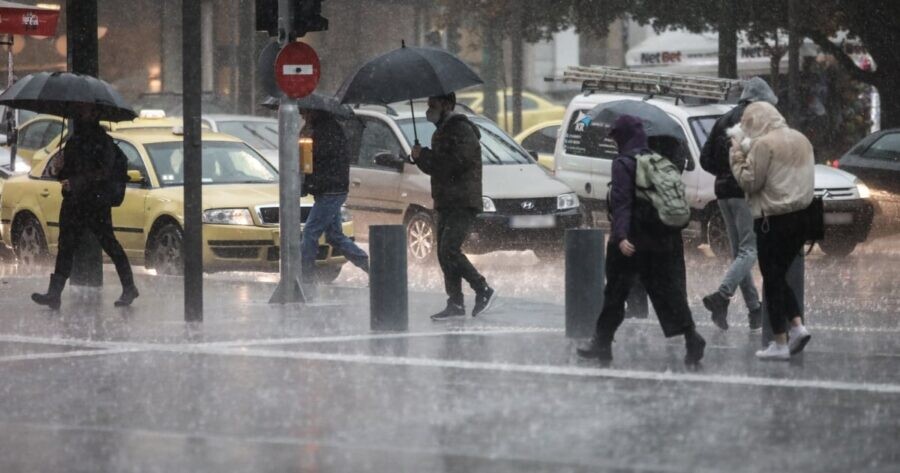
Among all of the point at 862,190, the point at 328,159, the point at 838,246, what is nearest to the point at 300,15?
the point at 328,159

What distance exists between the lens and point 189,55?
12812mm

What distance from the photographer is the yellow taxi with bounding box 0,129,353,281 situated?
54.9 feet

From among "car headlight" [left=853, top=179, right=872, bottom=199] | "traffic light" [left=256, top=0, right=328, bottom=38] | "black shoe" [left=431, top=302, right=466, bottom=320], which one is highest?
"traffic light" [left=256, top=0, right=328, bottom=38]

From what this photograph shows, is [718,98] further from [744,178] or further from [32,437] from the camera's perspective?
[32,437]

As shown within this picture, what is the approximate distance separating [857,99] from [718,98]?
13.1 metres

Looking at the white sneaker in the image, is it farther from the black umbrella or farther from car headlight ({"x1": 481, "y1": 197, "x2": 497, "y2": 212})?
car headlight ({"x1": 481, "y1": 197, "x2": 497, "y2": 212})

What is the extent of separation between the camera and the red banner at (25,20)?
2161 centimetres

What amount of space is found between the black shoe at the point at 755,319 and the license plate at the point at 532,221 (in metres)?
6.47

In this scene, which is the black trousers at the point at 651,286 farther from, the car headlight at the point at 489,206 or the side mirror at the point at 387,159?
the car headlight at the point at 489,206

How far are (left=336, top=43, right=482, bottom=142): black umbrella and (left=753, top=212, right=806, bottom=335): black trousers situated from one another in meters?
2.97

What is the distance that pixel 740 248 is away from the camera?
12562 mm

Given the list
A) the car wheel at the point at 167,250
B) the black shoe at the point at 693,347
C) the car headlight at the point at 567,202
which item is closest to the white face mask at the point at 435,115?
the black shoe at the point at 693,347

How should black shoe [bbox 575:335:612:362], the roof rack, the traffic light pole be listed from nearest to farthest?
black shoe [bbox 575:335:612:362] → the traffic light pole → the roof rack

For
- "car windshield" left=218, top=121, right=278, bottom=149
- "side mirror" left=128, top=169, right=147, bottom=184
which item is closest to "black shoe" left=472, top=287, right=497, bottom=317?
"side mirror" left=128, top=169, right=147, bottom=184
